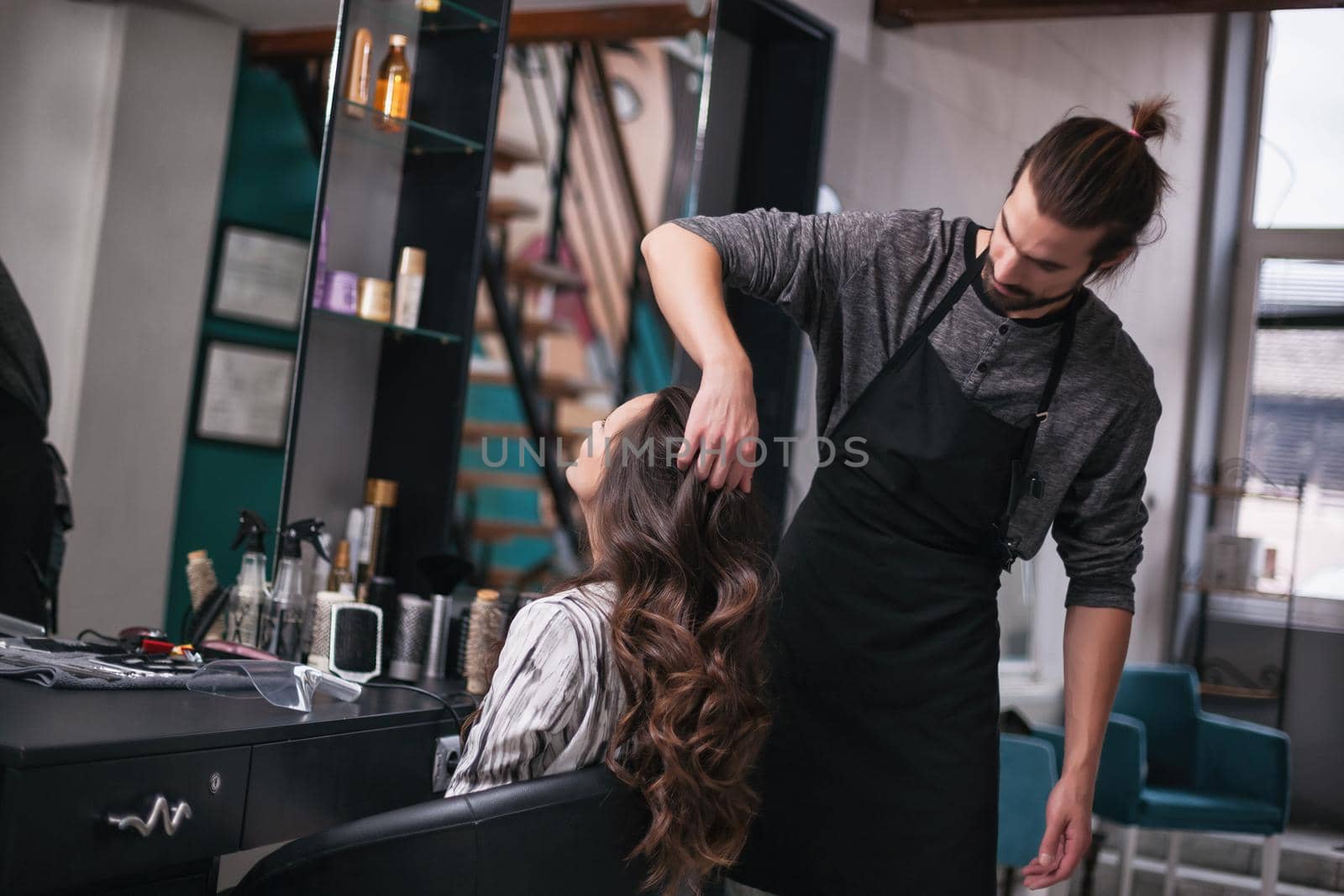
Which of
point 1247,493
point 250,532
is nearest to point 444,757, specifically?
point 250,532

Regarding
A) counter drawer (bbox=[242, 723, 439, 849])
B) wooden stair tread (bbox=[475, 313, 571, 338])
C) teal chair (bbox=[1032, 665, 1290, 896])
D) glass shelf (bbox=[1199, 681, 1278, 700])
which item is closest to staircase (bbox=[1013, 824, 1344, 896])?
teal chair (bbox=[1032, 665, 1290, 896])

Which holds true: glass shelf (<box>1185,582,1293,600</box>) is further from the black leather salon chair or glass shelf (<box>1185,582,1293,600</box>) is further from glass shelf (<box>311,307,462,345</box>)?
the black leather salon chair

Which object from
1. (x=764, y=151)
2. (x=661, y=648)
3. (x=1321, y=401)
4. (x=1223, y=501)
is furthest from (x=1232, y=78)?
(x=661, y=648)

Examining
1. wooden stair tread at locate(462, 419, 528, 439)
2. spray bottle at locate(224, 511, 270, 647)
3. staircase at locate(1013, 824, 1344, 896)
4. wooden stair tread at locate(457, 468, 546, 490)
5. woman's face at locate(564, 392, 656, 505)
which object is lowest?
staircase at locate(1013, 824, 1344, 896)

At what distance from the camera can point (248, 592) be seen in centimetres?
204

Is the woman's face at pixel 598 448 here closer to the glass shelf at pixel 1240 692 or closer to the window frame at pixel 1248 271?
the glass shelf at pixel 1240 692

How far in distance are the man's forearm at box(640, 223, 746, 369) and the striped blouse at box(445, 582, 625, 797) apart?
32 centimetres

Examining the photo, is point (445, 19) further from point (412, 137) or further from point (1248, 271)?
point (1248, 271)

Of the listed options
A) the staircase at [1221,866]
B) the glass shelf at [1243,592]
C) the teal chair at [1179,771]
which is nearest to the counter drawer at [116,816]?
the teal chair at [1179,771]

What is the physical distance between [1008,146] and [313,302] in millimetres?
2983

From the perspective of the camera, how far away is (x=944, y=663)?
4.92 ft

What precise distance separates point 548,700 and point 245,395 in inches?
41.5

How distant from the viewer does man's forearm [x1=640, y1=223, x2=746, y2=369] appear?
1176 millimetres

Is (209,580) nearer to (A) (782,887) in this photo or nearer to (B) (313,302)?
(B) (313,302)
